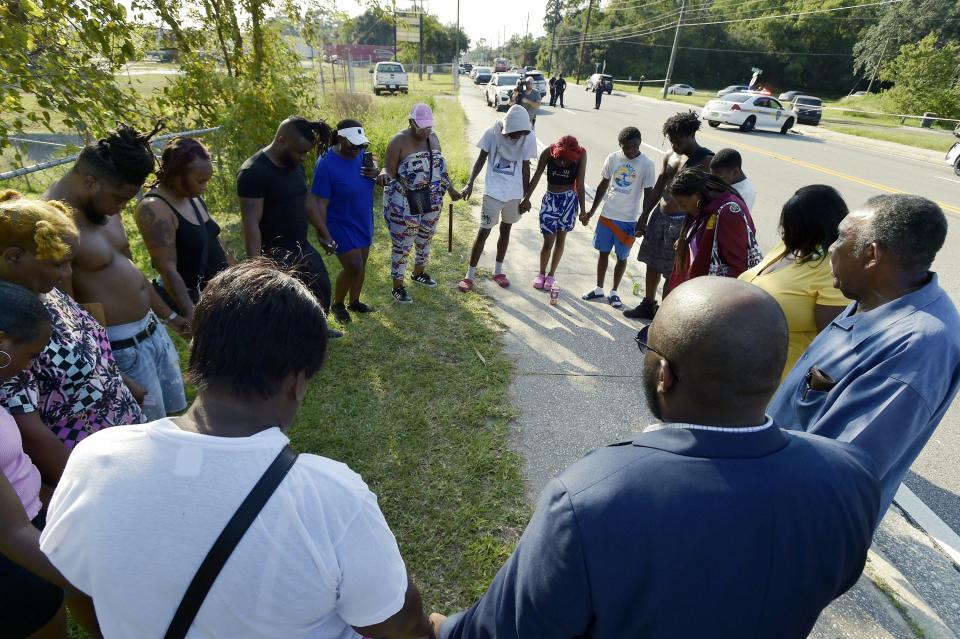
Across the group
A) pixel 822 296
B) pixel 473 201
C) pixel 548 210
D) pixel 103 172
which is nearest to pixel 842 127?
pixel 473 201

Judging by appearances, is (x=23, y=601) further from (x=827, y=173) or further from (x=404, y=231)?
(x=827, y=173)

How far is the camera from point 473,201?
31.4 feet

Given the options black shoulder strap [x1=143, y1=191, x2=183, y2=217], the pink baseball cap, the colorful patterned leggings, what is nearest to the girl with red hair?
the colorful patterned leggings

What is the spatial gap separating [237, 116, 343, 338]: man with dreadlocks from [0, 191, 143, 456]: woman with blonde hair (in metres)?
1.72

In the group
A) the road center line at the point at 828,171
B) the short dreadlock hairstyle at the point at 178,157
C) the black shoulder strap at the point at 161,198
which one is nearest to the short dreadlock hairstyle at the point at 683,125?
the short dreadlock hairstyle at the point at 178,157

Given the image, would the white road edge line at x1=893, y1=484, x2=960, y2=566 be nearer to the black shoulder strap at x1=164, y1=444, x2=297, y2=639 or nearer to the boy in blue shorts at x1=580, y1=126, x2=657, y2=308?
the boy in blue shorts at x1=580, y1=126, x2=657, y2=308

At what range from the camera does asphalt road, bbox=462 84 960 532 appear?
3421 mm

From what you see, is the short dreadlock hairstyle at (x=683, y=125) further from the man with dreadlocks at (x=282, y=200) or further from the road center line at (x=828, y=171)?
the road center line at (x=828, y=171)

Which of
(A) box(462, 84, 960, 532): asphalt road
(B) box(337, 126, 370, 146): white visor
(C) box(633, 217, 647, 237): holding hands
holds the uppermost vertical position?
(B) box(337, 126, 370, 146): white visor

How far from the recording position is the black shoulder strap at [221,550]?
0.98 meters

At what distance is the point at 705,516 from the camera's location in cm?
102

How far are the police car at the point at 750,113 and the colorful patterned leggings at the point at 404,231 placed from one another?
20.1 meters

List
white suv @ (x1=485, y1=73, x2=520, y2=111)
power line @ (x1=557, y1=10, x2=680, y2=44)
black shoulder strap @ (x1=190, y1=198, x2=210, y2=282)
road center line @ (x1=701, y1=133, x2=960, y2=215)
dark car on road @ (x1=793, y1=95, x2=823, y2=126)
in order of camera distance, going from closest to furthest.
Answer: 1. black shoulder strap @ (x1=190, y1=198, x2=210, y2=282)
2. road center line @ (x1=701, y1=133, x2=960, y2=215)
3. white suv @ (x1=485, y1=73, x2=520, y2=111)
4. dark car on road @ (x1=793, y1=95, x2=823, y2=126)
5. power line @ (x1=557, y1=10, x2=680, y2=44)

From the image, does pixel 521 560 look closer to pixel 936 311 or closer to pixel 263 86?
pixel 936 311
